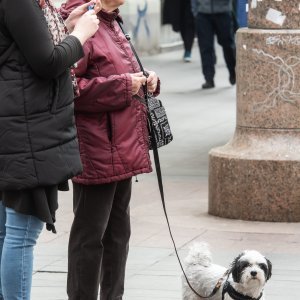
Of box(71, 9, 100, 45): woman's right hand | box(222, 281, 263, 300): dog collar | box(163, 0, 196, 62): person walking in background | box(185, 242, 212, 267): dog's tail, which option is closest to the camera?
box(71, 9, 100, 45): woman's right hand

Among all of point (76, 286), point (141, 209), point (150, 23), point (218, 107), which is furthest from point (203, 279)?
point (150, 23)

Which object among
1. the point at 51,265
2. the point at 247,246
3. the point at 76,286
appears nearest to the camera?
the point at 76,286

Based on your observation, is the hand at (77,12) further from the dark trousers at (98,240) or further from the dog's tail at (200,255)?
the dog's tail at (200,255)

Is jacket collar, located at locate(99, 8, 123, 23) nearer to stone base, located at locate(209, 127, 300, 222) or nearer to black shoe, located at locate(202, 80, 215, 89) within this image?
stone base, located at locate(209, 127, 300, 222)

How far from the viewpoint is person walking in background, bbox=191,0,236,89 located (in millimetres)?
15906

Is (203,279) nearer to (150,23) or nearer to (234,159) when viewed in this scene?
(234,159)

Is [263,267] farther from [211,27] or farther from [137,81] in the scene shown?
[211,27]

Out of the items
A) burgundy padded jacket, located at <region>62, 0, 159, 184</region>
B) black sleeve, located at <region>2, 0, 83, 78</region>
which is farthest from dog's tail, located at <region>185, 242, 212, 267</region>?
black sleeve, located at <region>2, 0, 83, 78</region>

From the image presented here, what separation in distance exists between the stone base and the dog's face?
8.44 ft

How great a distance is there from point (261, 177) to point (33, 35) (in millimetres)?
3648

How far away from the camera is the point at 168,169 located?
10109mm

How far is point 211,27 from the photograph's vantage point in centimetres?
1623

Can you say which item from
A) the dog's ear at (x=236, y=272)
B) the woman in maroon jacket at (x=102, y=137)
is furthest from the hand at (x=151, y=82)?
the dog's ear at (x=236, y=272)

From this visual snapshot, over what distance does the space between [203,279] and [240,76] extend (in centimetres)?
268
